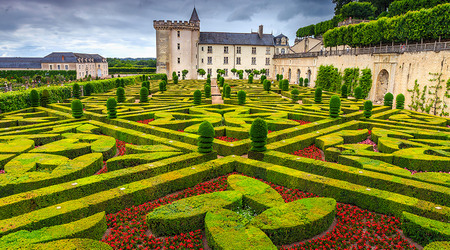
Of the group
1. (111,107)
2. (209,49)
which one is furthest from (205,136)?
(209,49)

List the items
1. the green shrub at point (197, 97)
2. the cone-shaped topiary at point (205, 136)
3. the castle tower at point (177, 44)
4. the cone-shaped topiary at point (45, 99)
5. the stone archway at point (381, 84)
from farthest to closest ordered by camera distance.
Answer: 1. the castle tower at point (177, 44)
2. the stone archway at point (381, 84)
3. the green shrub at point (197, 97)
4. the cone-shaped topiary at point (45, 99)
5. the cone-shaped topiary at point (205, 136)

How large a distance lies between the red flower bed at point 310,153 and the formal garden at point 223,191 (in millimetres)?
44

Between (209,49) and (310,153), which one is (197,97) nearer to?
(310,153)

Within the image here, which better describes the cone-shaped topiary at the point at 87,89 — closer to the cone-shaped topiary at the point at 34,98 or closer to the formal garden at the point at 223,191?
the cone-shaped topiary at the point at 34,98

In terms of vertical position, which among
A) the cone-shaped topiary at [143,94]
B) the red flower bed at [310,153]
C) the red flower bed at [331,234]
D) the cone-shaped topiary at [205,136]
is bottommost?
the red flower bed at [331,234]

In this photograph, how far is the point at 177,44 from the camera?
59656mm

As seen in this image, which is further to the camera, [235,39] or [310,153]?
[235,39]

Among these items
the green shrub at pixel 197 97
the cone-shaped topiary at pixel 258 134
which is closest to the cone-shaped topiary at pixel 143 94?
the green shrub at pixel 197 97

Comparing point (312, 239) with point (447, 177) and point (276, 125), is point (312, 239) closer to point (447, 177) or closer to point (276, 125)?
point (447, 177)

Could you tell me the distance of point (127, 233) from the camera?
6.59 metres

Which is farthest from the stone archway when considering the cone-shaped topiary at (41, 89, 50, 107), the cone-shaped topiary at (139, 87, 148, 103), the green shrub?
the cone-shaped topiary at (41, 89, 50, 107)

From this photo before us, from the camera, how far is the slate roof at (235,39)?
208 feet

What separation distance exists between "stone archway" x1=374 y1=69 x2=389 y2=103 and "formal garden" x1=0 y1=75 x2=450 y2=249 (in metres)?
19.4

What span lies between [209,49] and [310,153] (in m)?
54.1
